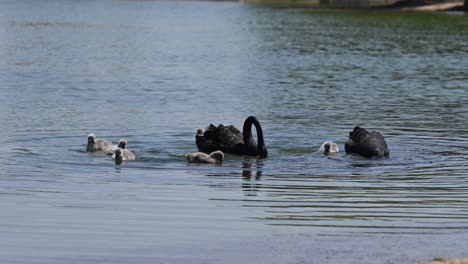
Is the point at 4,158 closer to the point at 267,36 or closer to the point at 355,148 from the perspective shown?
the point at 355,148

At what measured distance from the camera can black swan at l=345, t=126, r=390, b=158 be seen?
53.6 ft

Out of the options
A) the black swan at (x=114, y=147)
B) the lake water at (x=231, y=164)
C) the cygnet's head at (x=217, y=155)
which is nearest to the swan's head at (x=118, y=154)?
the lake water at (x=231, y=164)

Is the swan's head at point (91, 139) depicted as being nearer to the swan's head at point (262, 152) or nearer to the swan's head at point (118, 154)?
the swan's head at point (118, 154)

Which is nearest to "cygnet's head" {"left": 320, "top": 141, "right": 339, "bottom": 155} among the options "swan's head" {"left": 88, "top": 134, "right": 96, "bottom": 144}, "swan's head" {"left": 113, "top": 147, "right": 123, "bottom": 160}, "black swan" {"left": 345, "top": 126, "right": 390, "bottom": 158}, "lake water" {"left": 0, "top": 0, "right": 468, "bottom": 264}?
"lake water" {"left": 0, "top": 0, "right": 468, "bottom": 264}

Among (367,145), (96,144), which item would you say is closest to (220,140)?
(96,144)

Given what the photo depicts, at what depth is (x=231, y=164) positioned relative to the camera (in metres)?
16.1

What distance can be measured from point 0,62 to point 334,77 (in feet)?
32.6

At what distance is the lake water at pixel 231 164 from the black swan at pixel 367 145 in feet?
0.56

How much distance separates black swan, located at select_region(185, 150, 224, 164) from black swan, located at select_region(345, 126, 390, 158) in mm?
1932

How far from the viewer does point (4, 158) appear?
52.3 ft

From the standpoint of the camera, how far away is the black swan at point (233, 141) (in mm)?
16453

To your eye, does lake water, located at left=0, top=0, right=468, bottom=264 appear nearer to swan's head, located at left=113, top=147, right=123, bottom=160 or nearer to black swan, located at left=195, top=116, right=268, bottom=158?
swan's head, located at left=113, top=147, right=123, bottom=160

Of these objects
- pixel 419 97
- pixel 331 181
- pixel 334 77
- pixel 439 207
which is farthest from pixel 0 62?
pixel 439 207

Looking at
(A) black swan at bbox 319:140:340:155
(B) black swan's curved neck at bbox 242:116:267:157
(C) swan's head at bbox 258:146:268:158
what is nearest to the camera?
(B) black swan's curved neck at bbox 242:116:267:157
